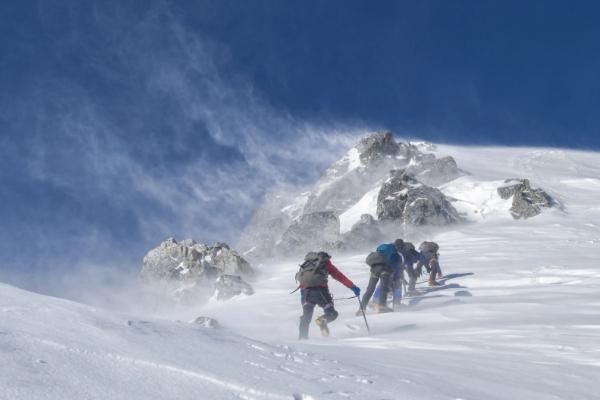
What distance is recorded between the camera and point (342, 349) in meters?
7.75

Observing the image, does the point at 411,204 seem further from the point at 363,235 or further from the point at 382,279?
the point at 382,279

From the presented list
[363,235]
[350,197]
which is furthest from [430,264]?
[350,197]

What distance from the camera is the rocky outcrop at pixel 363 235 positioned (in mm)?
33469

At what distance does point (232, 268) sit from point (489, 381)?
2414 centimetres

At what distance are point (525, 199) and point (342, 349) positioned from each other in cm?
2980

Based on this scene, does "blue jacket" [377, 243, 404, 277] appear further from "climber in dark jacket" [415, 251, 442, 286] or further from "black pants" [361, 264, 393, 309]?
"climber in dark jacket" [415, 251, 442, 286]

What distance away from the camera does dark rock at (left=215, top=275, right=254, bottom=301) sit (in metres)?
25.1

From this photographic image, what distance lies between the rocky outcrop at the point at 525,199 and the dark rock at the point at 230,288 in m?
15.9

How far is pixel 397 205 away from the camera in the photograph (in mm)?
36719

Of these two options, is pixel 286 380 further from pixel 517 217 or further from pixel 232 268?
pixel 517 217

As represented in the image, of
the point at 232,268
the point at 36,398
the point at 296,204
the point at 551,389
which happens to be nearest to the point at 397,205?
the point at 232,268

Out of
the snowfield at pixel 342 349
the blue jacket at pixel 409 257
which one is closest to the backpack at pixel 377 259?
the snowfield at pixel 342 349

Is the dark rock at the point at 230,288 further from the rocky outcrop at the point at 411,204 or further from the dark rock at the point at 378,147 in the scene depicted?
the dark rock at the point at 378,147

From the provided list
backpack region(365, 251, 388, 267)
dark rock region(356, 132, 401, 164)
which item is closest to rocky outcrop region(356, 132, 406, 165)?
dark rock region(356, 132, 401, 164)
